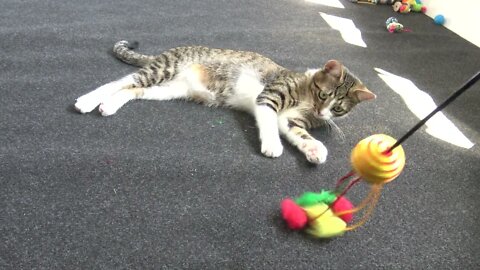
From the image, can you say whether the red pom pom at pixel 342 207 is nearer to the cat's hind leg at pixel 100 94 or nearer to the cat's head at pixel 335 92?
the cat's head at pixel 335 92

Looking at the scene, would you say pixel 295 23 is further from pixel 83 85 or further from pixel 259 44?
pixel 83 85

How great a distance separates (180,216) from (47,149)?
53cm

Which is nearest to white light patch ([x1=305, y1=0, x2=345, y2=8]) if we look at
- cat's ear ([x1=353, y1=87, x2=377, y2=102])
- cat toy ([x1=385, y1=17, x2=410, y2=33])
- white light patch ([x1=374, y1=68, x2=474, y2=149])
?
cat toy ([x1=385, y1=17, x2=410, y2=33])

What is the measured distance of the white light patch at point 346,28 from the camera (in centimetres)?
261

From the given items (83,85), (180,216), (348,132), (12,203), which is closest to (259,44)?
(348,132)

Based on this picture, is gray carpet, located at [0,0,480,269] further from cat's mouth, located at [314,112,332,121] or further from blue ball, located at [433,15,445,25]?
blue ball, located at [433,15,445,25]

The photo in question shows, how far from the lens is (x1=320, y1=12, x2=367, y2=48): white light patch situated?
2606 mm

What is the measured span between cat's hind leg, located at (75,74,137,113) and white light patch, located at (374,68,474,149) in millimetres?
1392

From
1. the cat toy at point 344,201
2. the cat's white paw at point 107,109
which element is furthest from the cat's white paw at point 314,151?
the cat's white paw at point 107,109

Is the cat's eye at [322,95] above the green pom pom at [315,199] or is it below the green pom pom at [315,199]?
above

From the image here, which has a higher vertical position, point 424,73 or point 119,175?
point 119,175

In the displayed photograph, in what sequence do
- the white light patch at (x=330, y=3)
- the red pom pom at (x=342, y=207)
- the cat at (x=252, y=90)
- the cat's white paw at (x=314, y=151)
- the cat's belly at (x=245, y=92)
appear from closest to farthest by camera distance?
the red pom pom at (x=342, y=207) < the cat's white paw at (x=314, y=151) < the cat at (x=252, y=90) < the cat's belly at (x=245, y=92) < the white light patch at (x=330, y=3)

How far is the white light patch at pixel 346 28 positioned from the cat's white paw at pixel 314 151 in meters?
1.40

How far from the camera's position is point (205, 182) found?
1.24 metres
